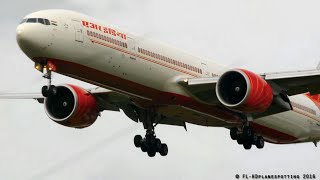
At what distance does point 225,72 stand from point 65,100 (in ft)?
37.7

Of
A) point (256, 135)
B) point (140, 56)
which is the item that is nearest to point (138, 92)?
point (140, 56)

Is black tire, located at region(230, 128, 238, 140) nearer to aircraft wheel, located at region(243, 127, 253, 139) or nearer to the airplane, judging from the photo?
the airplane

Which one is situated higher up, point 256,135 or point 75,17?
point 75,17

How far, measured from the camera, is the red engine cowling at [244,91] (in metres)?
60.1

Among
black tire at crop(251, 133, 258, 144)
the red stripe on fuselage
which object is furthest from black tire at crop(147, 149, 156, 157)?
black tire at crop(251, 133, 258, 144)

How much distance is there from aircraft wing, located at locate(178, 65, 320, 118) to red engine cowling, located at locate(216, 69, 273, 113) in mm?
835

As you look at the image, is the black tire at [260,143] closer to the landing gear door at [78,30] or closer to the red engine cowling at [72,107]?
the red engine cowling at [72,107]

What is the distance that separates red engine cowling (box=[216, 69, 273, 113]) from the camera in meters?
60.1

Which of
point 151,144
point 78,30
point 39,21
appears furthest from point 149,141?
point 39,21

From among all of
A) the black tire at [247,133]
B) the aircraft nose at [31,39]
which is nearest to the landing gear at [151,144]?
the black tire at [247,133]

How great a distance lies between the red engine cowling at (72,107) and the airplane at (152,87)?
0.21 ft

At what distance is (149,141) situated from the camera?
67000 mm

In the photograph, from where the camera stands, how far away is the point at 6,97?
69625 millimetres

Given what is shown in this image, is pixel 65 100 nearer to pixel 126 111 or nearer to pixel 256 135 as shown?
pixel 126 111
